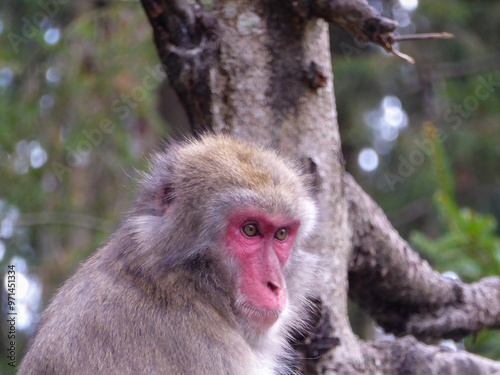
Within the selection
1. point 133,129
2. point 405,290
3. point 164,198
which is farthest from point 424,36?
point 133,129

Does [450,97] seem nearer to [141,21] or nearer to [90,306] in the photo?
[141,21]

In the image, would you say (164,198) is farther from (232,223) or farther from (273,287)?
(273,287)

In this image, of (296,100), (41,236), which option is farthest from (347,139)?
(296,100)

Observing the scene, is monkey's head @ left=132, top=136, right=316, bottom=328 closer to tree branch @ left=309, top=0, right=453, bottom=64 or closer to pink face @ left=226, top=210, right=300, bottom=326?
pink face @ left=226, top=210, right=300, bottom=326

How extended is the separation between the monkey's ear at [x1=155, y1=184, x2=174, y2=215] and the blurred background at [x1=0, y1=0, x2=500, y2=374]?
1.98 m

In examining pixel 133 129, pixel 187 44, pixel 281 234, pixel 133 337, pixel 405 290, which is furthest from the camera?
pixel 133 129

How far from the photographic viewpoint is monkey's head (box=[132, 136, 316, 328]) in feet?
9.43

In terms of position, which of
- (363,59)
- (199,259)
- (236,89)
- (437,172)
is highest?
(236,89)

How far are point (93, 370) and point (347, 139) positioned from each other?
7.60 m

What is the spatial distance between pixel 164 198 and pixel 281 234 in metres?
0.60

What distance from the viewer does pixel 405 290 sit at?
4090 millimetres

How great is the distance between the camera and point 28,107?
700 cm

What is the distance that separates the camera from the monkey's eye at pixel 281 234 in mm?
3038

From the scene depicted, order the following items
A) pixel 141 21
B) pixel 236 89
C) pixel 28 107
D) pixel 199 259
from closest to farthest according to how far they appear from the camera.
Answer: pixel 199 259 → pixel 236 89 → pixel 28 107 → pixel 141 21
